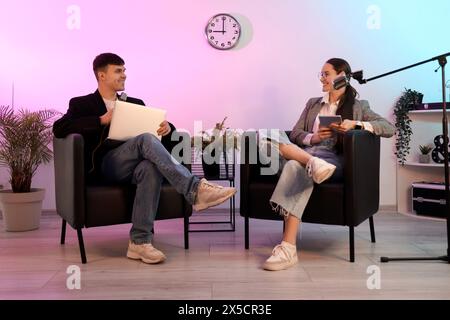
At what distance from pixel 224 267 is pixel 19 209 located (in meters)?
1.69

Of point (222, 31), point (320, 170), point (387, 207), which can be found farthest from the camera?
point (387, 207)

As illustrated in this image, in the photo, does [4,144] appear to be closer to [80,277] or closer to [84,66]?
[84,66]

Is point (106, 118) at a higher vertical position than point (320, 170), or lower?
higher

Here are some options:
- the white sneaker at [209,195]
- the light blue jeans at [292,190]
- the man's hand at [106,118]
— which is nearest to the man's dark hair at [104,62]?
the man's hand at [106,118]

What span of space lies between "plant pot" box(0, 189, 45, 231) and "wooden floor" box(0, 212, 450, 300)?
102 mm

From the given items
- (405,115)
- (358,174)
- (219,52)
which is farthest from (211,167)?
(405,115)

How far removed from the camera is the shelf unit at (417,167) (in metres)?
3.62

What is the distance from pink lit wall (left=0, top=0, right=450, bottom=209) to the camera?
3578 millimetres

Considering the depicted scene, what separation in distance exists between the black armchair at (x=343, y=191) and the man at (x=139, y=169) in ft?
0.74

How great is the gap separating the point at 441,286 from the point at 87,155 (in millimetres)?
1836

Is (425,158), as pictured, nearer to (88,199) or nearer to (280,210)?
(280,210)

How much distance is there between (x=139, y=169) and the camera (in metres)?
2.30

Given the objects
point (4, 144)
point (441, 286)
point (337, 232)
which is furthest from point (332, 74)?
point (4, 144)

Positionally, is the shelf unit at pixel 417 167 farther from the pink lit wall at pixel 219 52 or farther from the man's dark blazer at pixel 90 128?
the man's dark blazer at pixel 90 128
